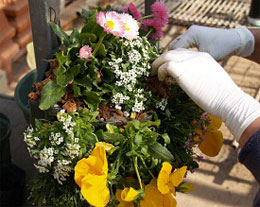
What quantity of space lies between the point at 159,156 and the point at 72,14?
3.00 meters

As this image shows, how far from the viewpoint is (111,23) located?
1.01 m

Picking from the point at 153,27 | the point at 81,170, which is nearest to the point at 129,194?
the point at 81,170

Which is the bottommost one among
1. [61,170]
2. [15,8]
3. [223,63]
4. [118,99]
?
[223,63]

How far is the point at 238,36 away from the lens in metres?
1.35

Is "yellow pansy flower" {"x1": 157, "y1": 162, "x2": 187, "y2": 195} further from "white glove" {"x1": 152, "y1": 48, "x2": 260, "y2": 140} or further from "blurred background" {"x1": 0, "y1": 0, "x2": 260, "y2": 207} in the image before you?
"blurred background" {"x1": 0, "y1": 0, "x2": 260, "y2": 207}

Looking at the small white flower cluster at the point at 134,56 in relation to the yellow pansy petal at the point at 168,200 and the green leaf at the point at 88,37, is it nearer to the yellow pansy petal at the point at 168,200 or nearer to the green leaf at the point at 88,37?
the green leaf at the point at 88,37

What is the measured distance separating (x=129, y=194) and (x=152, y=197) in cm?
9

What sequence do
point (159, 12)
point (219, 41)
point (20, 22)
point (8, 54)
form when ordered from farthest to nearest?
point (20, 22) < point (8, 54) < point (219, 41) < point (159, 12)

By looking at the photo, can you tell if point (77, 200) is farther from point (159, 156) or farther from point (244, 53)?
point (244, 53)

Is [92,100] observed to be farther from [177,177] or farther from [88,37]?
[177,177]

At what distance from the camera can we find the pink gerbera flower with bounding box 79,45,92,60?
41.3 inches

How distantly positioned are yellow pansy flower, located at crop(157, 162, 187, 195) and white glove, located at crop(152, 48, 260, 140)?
0.18 m

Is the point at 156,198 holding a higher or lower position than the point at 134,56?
lower

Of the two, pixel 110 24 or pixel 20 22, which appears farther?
pixel 20 22
